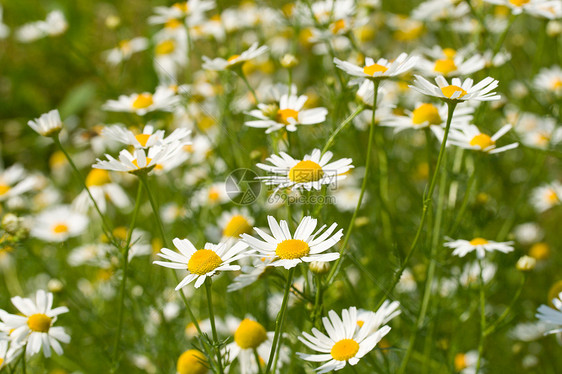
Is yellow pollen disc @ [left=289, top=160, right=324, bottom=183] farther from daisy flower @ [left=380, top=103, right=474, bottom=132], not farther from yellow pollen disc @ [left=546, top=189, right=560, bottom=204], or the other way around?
yellow pollen disc @ [left=546, top=189, right=560, bottom=204]

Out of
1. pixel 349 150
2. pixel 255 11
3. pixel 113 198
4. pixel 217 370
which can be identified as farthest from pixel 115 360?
pixel 255 11

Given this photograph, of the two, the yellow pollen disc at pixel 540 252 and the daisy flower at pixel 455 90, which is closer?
the daisy flower at pixel 455 90

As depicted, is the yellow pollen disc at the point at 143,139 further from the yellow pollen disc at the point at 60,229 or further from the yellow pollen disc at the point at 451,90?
the yellow pollen disc at the point at 60,229

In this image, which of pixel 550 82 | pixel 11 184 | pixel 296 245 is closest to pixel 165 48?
pixel 11 184

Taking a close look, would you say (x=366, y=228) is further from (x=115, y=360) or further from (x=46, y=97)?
(x=46, y=97)

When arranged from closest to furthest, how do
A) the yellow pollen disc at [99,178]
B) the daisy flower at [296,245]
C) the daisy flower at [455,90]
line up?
the daisy flower at [296,245], the daisy flower at [455,90], the yellow pollen disc at [99,178]

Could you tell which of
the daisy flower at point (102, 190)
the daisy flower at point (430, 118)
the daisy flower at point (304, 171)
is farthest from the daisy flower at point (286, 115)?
the daisy flower at point (102, 190)

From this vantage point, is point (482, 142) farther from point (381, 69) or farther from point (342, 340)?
point (342, 340)

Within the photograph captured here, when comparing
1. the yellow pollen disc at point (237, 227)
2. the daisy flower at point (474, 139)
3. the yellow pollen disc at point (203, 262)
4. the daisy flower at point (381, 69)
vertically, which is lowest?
the yellow pollen disc at point (237, 227)
